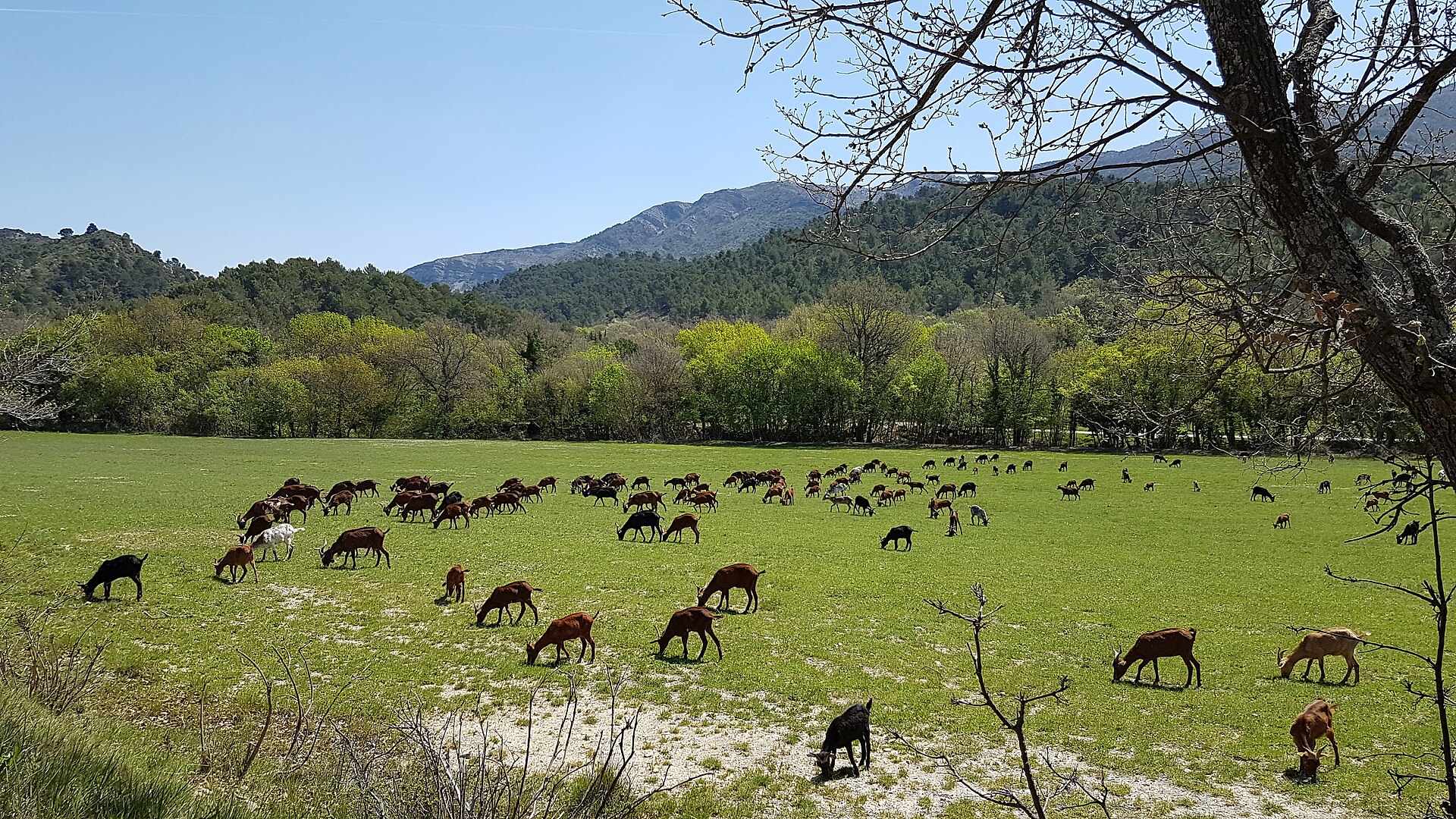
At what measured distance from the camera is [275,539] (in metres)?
17.7

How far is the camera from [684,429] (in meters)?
72.8

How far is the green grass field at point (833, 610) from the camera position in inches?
347

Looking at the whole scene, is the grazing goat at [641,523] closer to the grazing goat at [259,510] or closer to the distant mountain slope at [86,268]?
the grazing goat at [259,510]

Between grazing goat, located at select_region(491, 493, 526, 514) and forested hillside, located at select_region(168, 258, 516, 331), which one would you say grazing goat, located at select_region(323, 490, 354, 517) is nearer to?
grazing goat, located at select_region(491, 493, 526, 514)

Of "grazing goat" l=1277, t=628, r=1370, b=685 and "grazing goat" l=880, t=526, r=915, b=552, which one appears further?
"grazing goat" l=880, t=526, r=915, b=552

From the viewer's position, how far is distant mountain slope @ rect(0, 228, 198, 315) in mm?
112500

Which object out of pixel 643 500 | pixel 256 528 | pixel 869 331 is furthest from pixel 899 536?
pixel 869 331

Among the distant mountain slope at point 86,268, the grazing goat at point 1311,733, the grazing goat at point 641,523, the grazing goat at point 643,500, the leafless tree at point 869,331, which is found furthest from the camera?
the distant mountain slope at point 86,268

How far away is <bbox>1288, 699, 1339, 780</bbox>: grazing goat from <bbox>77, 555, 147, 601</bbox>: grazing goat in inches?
671

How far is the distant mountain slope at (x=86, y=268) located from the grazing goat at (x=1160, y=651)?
129m

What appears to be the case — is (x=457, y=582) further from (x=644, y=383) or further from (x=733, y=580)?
(x=644, y=383)

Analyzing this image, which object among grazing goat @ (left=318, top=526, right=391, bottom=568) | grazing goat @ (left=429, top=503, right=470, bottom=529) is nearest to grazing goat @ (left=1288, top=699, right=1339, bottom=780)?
grazing goat @ (left=318, top=526, right=391, bottom=568)

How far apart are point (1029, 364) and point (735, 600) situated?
56.6 metres

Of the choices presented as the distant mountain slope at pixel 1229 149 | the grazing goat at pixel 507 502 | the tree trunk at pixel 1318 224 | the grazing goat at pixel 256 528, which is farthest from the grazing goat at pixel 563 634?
the grazing goat at pixel 507 502
